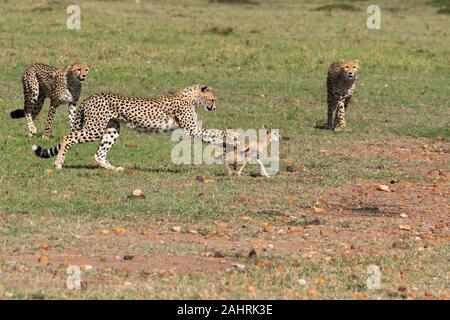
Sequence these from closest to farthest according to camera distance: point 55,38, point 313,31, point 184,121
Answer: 1. point 184,121
2. point 55,38
3. point 313,31

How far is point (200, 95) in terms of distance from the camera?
Result: 13.8 m

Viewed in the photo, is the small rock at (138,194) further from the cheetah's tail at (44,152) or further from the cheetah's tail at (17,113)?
the cheetah's tail at (17,113)

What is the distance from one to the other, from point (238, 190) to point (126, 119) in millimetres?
1932

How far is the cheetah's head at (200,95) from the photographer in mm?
13766

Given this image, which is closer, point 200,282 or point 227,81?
point 200,282

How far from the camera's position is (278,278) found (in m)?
8.20

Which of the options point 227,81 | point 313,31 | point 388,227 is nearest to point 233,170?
point 388,227

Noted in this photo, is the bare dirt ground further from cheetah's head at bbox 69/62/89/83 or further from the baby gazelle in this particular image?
cheetah's head at bbox 69/62/89/83

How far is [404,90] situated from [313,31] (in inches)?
369

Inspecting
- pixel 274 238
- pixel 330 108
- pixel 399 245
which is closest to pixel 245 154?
pixel 274 238

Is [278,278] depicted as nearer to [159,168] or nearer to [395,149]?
[159,168]

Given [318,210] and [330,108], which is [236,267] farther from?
[330,108]

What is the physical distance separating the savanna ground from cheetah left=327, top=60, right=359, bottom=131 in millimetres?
408
